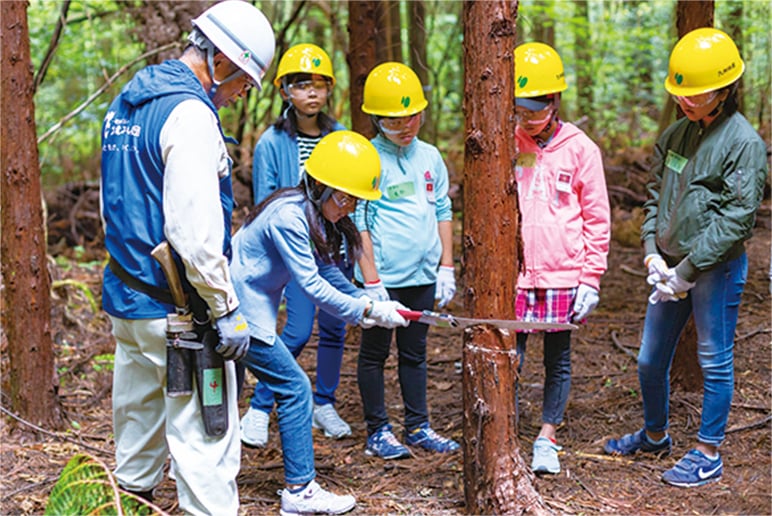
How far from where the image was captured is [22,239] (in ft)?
13.8

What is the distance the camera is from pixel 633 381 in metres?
4.86

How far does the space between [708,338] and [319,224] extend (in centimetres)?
189

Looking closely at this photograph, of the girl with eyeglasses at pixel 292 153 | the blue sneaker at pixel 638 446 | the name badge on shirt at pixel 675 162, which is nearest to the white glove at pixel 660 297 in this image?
the name badge on shirt at pixel 675 162

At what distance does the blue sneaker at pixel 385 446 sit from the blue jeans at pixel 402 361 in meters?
0.04

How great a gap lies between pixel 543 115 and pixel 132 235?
203 cm

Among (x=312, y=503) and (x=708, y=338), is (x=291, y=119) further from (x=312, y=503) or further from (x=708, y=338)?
(x=708, y=338)

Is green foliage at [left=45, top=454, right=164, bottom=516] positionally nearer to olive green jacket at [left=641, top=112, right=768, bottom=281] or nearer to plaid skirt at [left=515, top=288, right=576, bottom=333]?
plaid skirt at [left=515, top=288, right=576, bottom=333]

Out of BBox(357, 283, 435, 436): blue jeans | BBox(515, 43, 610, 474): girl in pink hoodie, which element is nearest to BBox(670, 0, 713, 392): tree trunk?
BBox(515, 43, 610, 474): girl in pink hoodie

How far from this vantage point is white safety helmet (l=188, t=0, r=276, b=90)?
2.79m

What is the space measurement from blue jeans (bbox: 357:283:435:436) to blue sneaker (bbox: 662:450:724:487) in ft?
4.23

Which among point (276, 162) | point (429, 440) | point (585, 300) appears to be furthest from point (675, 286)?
point (276, 162)

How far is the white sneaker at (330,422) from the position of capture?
430cm

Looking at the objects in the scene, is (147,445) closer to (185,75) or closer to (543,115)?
(185,75)

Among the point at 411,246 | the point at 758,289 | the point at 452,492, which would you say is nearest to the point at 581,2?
the point at 758,289
